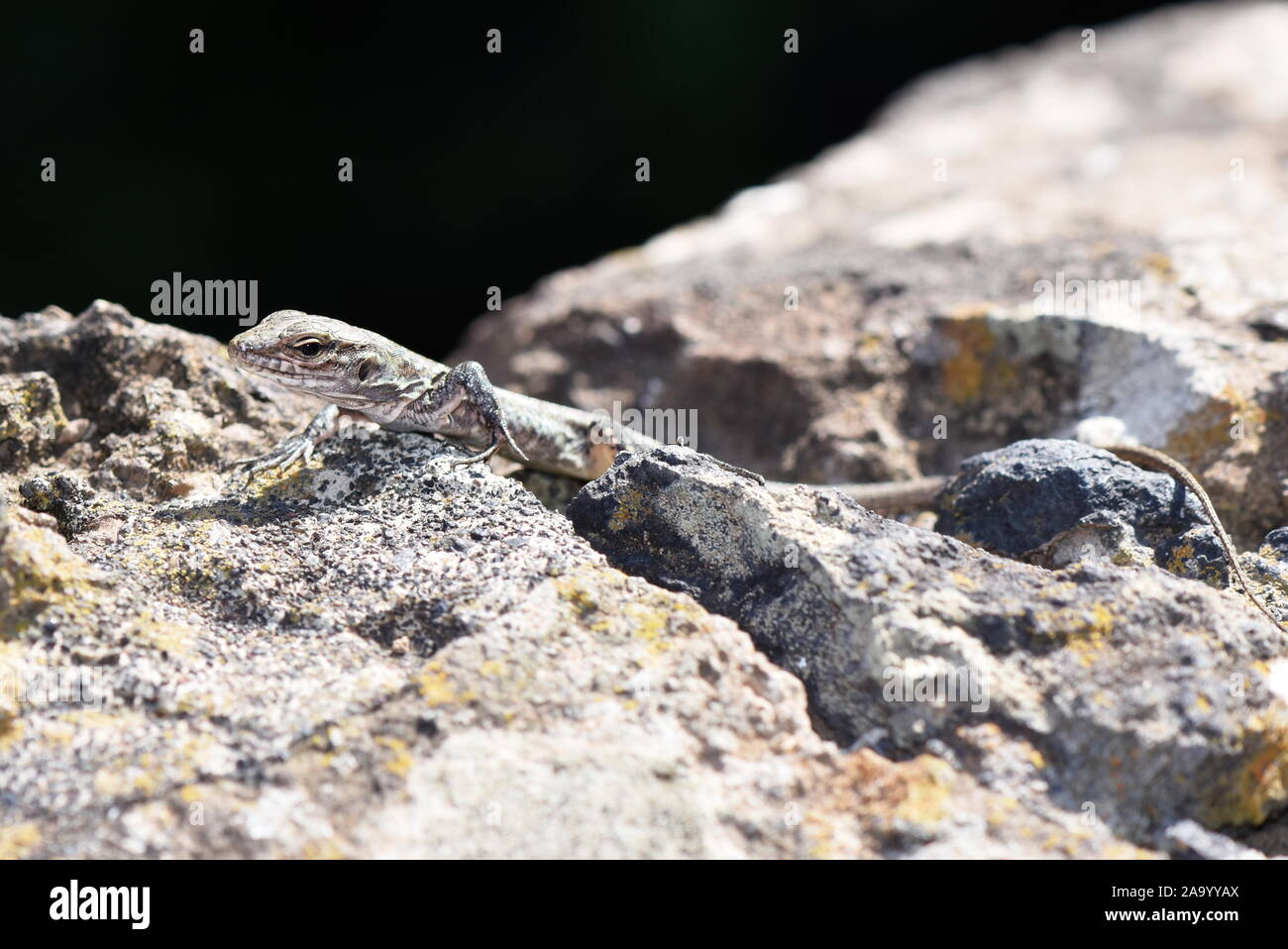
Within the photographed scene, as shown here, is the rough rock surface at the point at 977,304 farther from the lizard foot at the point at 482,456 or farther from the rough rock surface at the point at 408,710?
the rough rock surface at the point at 408,710

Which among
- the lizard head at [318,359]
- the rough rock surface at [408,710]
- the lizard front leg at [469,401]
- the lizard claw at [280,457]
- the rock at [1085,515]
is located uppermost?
the lizard head at [318,359]

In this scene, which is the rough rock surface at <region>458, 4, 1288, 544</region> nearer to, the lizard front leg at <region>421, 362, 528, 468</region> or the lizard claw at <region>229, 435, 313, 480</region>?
the lizard front leg at <region>421, 362, 528, 468</region>

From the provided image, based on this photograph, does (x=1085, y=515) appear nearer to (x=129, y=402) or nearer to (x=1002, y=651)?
(x=1002, y=651)

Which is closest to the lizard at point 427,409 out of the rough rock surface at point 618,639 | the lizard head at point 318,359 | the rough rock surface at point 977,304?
the lizard head at point 318,359

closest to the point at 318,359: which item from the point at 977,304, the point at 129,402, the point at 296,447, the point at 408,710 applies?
the point at 296,447

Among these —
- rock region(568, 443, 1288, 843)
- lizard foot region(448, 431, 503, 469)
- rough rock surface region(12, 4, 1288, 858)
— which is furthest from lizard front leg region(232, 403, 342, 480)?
rock region(568, 443, 1288, 843)

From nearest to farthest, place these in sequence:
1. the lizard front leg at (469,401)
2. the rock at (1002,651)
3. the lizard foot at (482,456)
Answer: the rock at (1002,651) < the lizard foot at (482,456) < the lizard front leg at (469,401)
